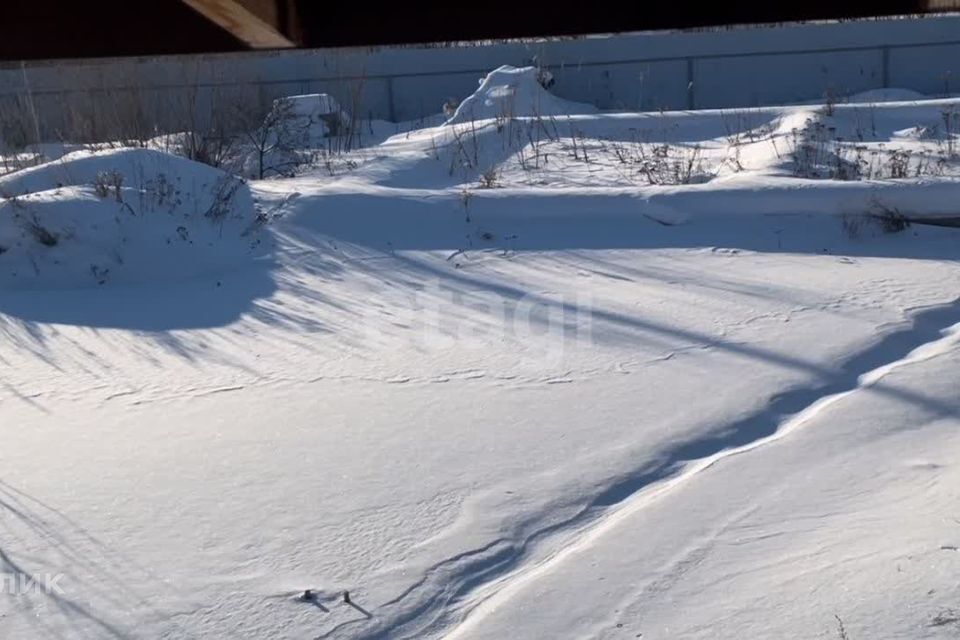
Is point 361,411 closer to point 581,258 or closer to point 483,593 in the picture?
point 483,593

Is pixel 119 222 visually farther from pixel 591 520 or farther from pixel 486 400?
pixel 591 520

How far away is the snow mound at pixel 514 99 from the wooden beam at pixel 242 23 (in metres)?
13.3

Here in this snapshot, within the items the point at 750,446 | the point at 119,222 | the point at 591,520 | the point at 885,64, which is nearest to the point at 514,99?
the point at 119,222

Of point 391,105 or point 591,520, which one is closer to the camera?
point 591,520

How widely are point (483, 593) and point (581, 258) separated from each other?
16.6 ft

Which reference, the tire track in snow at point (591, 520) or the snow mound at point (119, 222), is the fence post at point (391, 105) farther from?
the tire track in snow at point (591, 520)

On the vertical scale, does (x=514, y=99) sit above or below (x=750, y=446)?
above

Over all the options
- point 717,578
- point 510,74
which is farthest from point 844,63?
point 717,578

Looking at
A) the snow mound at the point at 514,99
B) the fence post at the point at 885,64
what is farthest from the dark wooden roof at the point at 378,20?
the fence post at the point at 885,64

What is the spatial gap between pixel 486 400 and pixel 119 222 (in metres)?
4.42

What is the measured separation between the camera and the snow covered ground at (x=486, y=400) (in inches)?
167

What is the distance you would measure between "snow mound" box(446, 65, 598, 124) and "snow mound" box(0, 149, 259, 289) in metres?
6.15

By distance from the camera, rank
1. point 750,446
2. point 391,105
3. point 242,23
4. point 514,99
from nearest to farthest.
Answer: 1. point 242,23
2. point 750,446
3. point 514,99
4. point 391,105

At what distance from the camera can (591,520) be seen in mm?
4879
